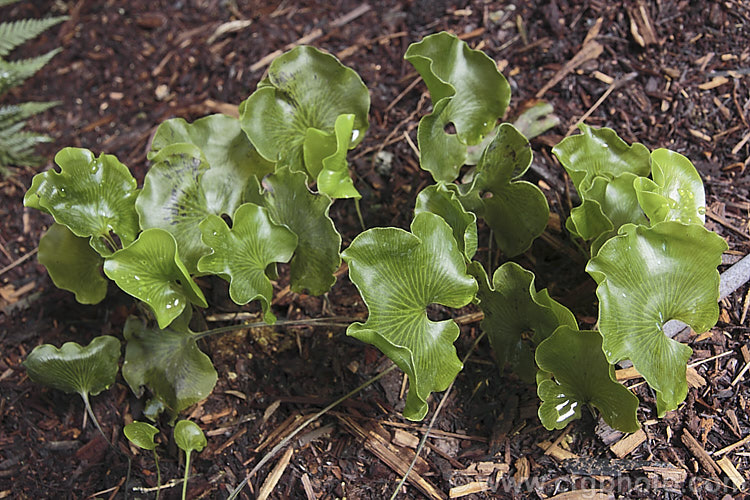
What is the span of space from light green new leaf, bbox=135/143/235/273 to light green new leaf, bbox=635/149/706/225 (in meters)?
1.01

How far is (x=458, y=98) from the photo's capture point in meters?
1.61

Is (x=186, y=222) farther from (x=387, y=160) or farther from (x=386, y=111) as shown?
(x=386, y=111)

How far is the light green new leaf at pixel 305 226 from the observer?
58.0 inches

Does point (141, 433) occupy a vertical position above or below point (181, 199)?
below

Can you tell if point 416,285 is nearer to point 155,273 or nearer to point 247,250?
point 247,250

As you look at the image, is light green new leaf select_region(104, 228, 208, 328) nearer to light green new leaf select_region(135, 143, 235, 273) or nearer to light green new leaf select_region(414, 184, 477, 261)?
light green new leaf select_region(135, 143, 235, 273)

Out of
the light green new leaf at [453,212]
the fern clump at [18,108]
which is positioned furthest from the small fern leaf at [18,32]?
the light green new leaf at [453,212]

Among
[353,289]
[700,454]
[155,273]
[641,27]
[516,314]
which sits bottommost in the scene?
[700,454]

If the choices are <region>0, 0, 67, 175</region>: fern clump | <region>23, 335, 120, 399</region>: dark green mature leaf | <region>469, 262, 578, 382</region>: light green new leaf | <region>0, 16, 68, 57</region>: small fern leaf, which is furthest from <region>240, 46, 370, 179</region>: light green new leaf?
<region>0, 16, 68, 57</region>: small fern leaf

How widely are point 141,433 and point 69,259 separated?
522mm

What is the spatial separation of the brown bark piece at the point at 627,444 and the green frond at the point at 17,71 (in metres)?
2.24

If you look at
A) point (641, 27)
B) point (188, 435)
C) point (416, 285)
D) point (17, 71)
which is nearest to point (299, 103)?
point (416, 285)

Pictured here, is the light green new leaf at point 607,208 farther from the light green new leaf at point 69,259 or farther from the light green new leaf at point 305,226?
the light green new leaf at point 69,259

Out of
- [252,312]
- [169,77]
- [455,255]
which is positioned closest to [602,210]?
[455,255]
